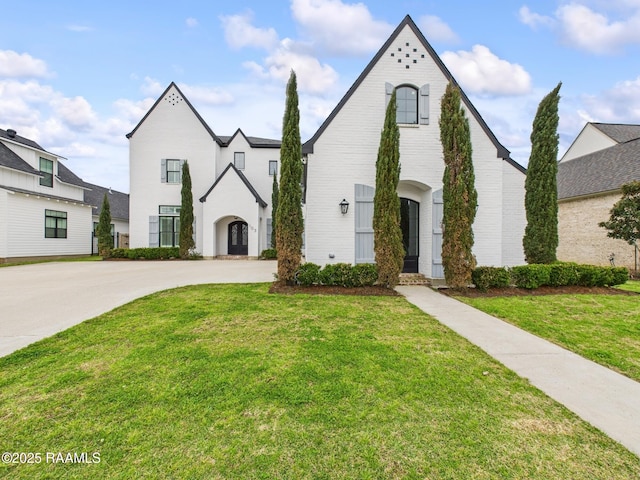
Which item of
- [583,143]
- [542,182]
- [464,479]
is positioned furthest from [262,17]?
[583,143]

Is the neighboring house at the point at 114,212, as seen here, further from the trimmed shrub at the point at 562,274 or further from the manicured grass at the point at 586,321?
the trimmed shrub at the point at 562,274

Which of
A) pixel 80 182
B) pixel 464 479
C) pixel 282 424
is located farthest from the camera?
pixel 80 182

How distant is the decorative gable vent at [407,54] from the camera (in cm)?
979

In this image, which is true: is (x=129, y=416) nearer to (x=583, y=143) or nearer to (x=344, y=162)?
(x=344, y=162)

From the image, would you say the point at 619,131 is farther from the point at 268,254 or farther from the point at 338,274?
the point at 268,254

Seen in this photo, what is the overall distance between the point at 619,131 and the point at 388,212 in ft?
76.6

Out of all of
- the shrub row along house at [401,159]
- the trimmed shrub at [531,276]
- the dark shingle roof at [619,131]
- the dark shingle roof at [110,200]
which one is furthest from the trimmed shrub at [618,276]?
the dark shingle roof at [110,200]

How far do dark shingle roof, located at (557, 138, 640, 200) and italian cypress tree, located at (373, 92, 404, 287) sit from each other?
13979mm

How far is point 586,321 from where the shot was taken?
5660mm

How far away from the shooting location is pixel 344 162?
9836mm

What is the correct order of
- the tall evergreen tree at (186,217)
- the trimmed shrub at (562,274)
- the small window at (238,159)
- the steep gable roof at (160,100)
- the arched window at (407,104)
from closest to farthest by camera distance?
1. the trimmed shrub at (562,274)
2. the arched window at (407,104)
3. the tall evergreen tree at (186,217)
4. the steep gable roof at (160,100)
5. the small window at (238,159)

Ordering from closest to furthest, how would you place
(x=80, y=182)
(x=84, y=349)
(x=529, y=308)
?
(x=84, y=349)
(x=529, y=308)
(x=80, y=182)

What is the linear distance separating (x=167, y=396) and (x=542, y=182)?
11307 millimetres

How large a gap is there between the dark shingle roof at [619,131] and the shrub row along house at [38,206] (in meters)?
36.2
